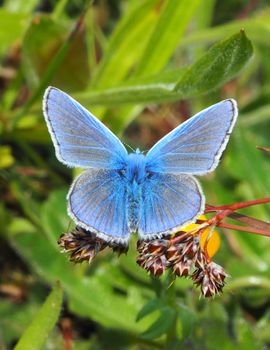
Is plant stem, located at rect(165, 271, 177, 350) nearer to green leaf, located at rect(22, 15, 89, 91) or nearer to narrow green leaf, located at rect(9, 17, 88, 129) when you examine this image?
narrow green leaf, located at rect(9, 17, 88, 129)

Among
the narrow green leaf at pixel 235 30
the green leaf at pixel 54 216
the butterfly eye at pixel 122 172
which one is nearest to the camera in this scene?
the butterfly eye at pixel 122 172

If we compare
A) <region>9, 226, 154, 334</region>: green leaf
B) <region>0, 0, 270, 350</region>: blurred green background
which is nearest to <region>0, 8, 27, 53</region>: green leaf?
<region>0, 0, 270, 350</region>: blurred green background

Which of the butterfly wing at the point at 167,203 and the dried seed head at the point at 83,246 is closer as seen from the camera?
the butterfly wing at the point at 167,203

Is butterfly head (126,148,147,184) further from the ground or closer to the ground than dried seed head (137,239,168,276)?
further from the ground

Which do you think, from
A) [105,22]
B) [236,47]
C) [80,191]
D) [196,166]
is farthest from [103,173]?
[105,22]

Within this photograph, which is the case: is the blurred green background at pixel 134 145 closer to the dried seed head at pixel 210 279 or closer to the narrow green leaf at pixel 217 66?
the narrow green leaf at pixel 217 66

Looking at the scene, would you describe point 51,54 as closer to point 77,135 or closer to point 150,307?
point 77,135

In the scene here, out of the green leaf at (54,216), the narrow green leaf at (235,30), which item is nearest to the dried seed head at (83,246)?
the green leaf at (54,216)

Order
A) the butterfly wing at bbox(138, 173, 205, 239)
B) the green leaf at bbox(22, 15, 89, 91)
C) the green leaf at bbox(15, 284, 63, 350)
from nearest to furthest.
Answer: the butterfly wing at bbox(138, 173, 205, 239)
the green leaf at bbox(15, 284, 63, 350)
the green leaf at bbox(22, 15, 89, 91)
